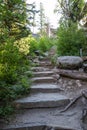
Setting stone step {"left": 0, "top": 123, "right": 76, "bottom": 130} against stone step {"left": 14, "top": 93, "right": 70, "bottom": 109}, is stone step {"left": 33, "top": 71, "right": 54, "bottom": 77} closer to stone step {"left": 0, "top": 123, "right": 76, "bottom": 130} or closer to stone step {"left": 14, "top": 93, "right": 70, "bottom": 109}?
stone step {"left": 14, "top": 93, "right": 70, "bottom": 109}

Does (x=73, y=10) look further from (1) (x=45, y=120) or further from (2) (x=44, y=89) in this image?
(1) (x=45, y=120)

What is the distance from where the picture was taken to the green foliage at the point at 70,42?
10.2 m

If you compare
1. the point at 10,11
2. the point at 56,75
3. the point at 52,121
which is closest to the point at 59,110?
the point at 52,121

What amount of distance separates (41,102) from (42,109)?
176 mm

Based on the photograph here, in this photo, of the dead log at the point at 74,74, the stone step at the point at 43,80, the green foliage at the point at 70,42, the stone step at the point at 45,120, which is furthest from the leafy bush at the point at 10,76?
the green foliage at the point at 70,42

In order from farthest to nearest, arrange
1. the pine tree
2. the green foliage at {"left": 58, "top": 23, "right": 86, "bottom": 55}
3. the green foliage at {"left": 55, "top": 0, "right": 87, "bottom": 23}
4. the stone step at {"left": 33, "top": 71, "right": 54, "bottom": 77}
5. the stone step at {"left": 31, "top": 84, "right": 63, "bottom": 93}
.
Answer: the green foliage at {"left": 55, "top": 0, "right": 87, "bottom": 23}, the green foliage at {"left": 58, "top": 23, "right": 86, "bottom": 55}, the stone step at {"left": 33, "top": 71, "right": 54, "bottom": 77}, the pine tree, the stone step at {"left": 31, "top": 84, "right": 63, "bottom": 93}

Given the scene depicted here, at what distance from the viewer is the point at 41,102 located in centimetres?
550

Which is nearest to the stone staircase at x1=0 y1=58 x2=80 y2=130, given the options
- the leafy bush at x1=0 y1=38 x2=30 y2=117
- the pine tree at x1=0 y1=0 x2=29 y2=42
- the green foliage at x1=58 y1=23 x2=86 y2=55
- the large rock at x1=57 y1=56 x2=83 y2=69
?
the leafy bush at x1=0 y1=38 x2=30 y2=117

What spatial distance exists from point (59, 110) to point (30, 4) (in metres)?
4.97

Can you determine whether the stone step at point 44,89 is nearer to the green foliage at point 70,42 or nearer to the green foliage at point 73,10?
the green foliage at point 70,42

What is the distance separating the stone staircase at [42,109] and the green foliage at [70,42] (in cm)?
311

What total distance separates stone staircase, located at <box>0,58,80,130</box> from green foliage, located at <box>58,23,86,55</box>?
3112 mm

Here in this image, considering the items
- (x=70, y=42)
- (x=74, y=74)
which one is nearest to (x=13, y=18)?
(x=74, y=74)

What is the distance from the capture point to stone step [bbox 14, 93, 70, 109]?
541 cm
